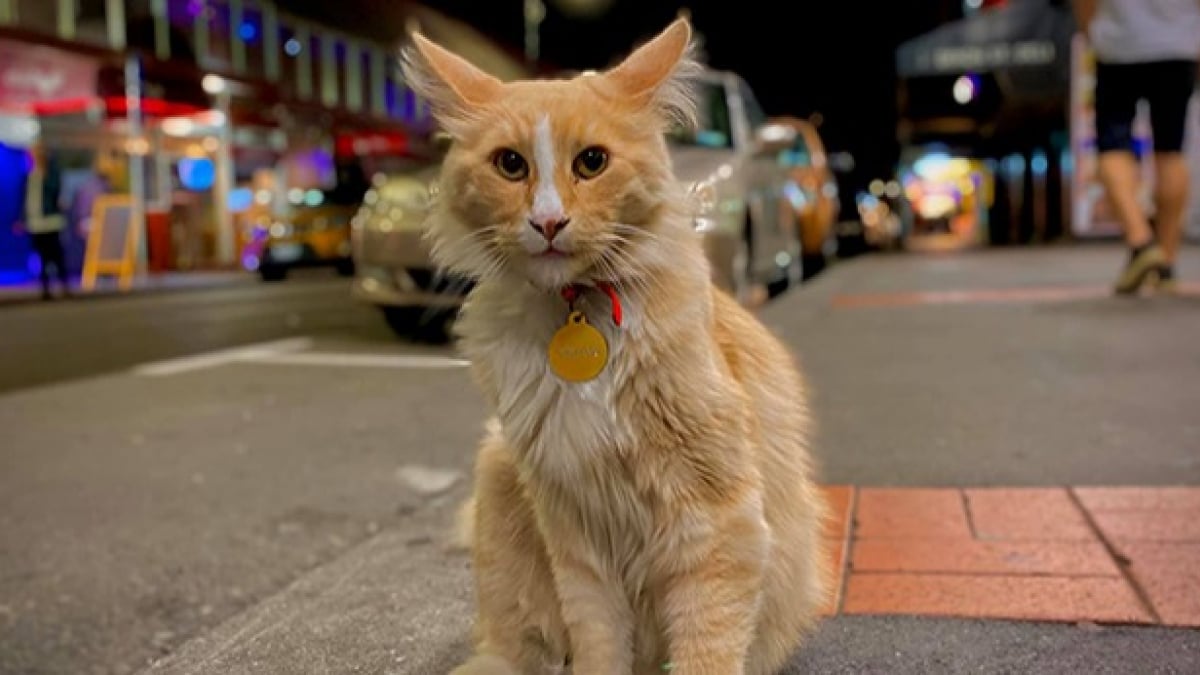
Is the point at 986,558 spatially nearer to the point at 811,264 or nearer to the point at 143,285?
the point at 811,264

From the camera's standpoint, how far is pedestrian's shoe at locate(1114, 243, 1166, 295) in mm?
7079

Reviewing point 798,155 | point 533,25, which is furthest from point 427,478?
point 533,25

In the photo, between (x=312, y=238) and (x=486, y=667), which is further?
(x=312, y=238)

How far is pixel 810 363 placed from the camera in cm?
605

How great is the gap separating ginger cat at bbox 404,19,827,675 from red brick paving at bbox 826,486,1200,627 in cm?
66

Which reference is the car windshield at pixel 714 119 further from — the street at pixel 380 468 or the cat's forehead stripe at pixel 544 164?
the cat's forehead stripe at pixel 544 164

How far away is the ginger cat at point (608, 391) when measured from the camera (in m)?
1.79

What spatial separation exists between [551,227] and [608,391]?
280mm

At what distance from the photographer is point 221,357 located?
8211 millimetres

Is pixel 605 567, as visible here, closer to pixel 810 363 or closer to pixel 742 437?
pixel 742 437

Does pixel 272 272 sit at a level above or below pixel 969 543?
above

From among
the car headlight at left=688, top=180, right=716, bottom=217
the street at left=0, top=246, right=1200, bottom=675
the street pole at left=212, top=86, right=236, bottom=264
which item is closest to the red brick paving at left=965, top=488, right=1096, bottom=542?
the street at left=0, top=246, right=1200, bottom=675

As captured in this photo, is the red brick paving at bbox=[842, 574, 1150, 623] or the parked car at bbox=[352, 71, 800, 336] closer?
the red brick paving at bbox=[842, 574, 1150, 623]

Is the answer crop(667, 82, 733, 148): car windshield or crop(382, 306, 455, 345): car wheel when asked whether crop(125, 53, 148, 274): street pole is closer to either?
crop(382, 306, 455, 345): car wheel
